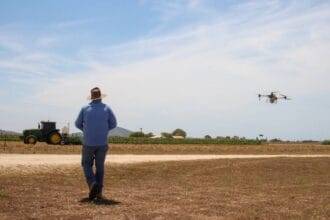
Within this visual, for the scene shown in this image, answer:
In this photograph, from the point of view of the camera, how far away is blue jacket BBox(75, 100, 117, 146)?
1229cm

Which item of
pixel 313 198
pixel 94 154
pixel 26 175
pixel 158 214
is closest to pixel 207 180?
pixel 26 175

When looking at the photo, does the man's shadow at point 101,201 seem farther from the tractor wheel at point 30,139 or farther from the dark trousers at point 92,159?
the tractor wheel at point 30,139

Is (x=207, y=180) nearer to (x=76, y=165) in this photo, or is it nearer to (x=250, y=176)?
(x=250, y=176)

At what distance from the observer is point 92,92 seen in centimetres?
1237

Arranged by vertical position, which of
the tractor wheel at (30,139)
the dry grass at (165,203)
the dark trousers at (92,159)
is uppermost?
the tractor wheel at (30,139)

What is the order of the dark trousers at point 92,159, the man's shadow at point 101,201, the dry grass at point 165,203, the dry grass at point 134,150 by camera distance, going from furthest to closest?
the dry grass at point 134,150 < the dark trousers at point 92,159 < the man's shadow at point 101,201 < the dry grass at point 165,203

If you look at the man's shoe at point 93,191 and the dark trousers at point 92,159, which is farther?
the dark trousers at point 92,159

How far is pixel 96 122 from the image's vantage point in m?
12.4

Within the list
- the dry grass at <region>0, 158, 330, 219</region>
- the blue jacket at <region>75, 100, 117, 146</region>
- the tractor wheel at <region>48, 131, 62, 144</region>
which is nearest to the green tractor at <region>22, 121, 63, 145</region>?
the tractor wheel at <region>48, 131, 62, 144</region>

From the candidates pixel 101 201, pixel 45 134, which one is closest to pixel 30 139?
pixel 45 134

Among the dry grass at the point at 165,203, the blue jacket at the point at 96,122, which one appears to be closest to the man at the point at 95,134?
the blue jacket at the point at 96,122

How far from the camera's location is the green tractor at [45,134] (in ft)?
169

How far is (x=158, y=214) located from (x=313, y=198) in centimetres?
459

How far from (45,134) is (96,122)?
40.1m
